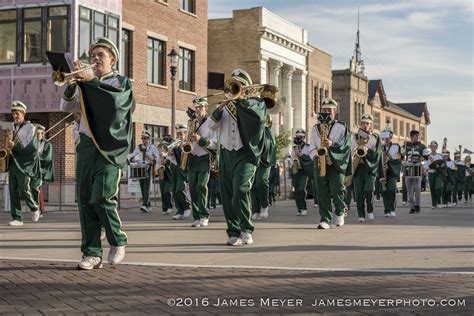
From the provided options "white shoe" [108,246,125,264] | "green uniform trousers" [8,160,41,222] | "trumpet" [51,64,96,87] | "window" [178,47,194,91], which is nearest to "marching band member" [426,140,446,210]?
"window" [178,47,194,91]

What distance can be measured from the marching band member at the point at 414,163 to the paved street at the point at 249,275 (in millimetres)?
7305

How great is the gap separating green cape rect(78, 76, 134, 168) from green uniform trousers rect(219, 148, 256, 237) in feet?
9.10

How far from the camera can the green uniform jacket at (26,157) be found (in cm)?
1430

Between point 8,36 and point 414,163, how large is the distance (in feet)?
48.4

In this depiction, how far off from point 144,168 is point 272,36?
29029mm

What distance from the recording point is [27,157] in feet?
47.3

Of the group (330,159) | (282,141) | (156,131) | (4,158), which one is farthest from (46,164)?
(282,141)

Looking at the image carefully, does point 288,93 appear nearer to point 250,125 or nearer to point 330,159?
point 330,159

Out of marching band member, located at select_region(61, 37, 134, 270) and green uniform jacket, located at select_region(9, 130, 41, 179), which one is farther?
green uniform jacket, located at select_region(9, 130, 41, 179)

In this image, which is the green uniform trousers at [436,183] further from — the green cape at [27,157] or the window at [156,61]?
the green cape at [27,157]

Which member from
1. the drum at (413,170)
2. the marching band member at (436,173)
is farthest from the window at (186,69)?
the drum at (413,170)

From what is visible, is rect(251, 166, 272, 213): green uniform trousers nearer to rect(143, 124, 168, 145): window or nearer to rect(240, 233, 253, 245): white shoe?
rect(240, 233, 253, 245): white shoe

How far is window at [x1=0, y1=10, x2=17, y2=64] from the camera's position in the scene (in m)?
26.3

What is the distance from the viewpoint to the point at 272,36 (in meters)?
47.2
